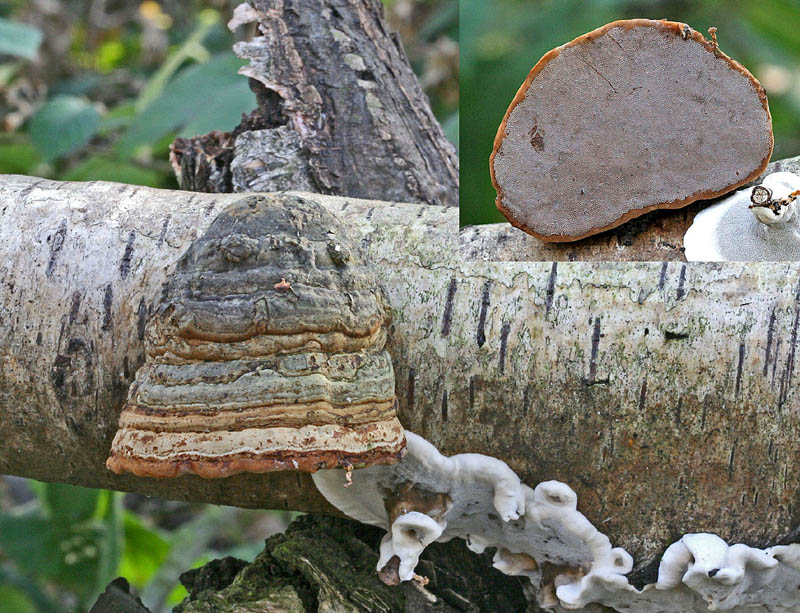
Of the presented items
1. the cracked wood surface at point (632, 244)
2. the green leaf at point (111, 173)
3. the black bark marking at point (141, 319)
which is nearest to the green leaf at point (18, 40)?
the green leaf at point (111, 173)

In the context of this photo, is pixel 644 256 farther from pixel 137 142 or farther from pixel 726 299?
pixel 137 142

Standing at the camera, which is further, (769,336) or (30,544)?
(30,544)

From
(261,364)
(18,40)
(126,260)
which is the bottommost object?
(261,364)

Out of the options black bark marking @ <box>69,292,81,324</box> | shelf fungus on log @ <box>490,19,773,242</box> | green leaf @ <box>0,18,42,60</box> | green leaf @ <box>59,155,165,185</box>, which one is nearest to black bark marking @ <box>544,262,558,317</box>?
shelf fungus on log @ <box>490,19,773,242</box>

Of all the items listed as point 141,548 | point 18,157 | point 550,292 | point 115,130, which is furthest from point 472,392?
point 115,130

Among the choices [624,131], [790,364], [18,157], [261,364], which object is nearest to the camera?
[261,364]

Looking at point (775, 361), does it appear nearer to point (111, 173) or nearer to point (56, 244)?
point (56, 244)
